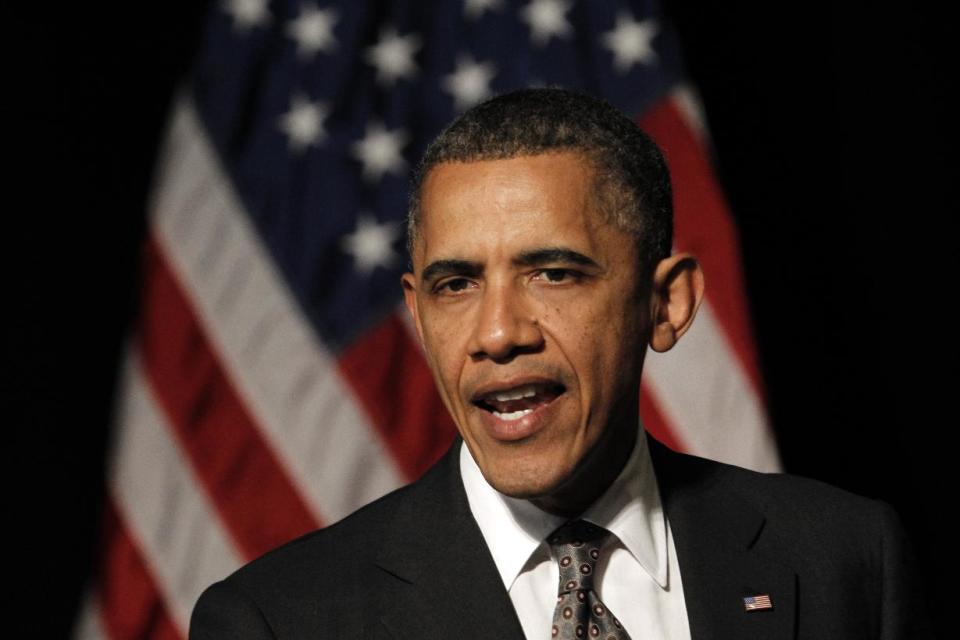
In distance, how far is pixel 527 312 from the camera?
5.18ft

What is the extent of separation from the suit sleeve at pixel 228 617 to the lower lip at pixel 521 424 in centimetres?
40

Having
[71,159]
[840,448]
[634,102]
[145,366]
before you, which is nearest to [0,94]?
[71,159]

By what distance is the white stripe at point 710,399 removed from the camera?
9.22ft

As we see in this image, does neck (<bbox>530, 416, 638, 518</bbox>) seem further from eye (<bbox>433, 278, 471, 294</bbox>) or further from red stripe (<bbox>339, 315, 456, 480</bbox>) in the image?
red stripe (<bbox>339, 315, 456, 480</bbox>)

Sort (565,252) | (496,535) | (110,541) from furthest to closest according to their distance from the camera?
(110,541), (496,535), (565,252)

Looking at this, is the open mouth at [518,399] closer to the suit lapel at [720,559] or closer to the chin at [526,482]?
the chin at [526,482]

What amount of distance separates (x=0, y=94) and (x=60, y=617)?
1.22m

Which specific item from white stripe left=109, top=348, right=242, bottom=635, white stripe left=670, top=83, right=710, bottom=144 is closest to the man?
white stripe left=109, top=348, right=242, bottom=635

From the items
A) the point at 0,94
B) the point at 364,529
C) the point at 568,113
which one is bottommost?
the point at 364,529

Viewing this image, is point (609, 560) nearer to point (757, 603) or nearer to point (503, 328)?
point (757, 603)

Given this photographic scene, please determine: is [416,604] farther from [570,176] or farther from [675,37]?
[675,37]

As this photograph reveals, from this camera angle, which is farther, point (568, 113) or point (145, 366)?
point (145, 366)

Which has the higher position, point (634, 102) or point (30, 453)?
point (634, 102)

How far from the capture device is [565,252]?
1.58m
